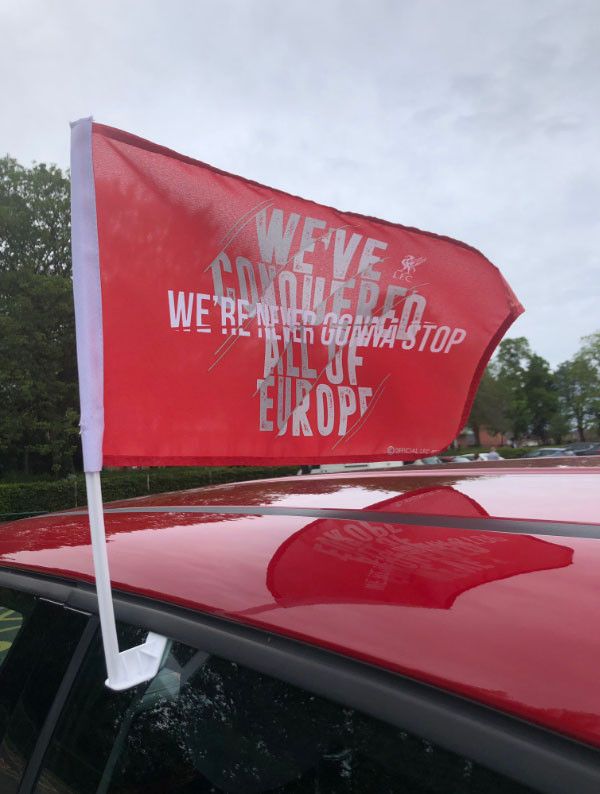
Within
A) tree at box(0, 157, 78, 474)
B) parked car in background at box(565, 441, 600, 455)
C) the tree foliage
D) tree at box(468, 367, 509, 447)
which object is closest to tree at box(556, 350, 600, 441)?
the tree foliage

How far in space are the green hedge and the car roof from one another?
1638 centimetres

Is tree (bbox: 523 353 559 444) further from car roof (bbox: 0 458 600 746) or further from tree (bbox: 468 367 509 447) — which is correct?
car roof (bbox: 0 458 600 746)

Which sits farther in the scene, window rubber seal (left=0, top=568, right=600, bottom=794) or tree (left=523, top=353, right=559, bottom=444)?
tree (left=523, top=353, right=559, bottom=444)

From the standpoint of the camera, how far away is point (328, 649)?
89 cm

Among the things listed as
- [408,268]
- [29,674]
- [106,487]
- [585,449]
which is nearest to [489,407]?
[585,449]

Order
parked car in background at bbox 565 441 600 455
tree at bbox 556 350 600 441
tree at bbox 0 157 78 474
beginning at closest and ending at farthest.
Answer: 1. tree at bbox 0 157 78 474
2. parked car in background at bbox 565 441 600 455
3. tree at bbox 556 350 600 441

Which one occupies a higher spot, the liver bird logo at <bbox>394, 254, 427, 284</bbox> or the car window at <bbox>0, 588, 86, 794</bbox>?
the liver bird logo at <bbox>394, 254, 427, 284</bbox>

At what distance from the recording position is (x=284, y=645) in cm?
95

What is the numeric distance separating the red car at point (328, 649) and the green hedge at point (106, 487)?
16.5 m

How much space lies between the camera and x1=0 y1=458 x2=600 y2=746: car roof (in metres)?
0.75

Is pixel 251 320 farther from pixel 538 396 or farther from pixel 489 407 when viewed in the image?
pixel 538 396

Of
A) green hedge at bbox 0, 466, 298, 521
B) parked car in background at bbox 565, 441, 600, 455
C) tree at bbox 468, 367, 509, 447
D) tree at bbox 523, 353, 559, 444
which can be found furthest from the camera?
tree at bbox 523, 353, 559, 444

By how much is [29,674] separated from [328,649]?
861mm

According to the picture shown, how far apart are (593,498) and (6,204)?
91.3 ft
